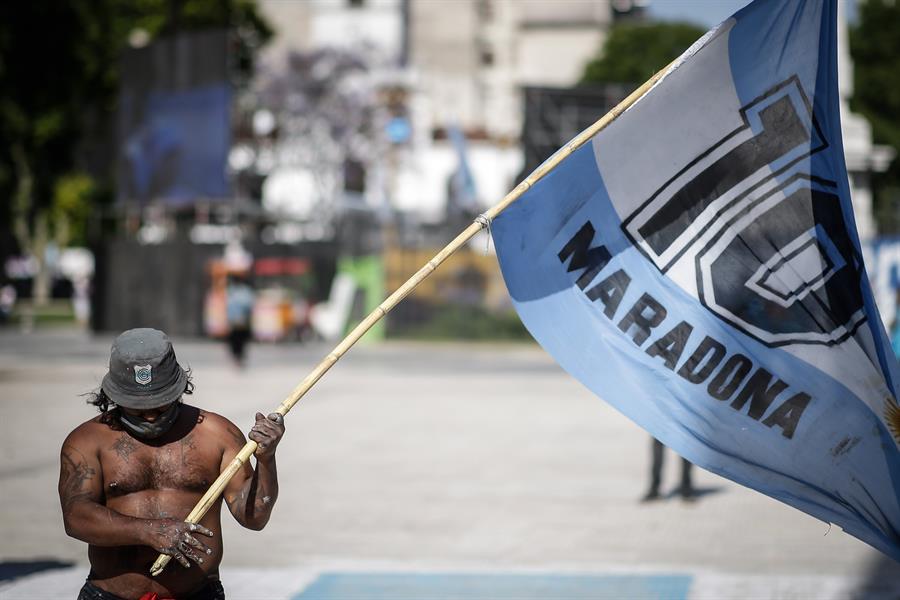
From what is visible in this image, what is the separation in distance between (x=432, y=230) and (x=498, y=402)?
55.2 ft

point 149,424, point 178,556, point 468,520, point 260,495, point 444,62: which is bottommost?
point 468,520

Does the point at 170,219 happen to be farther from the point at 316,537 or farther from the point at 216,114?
the point at 316,537

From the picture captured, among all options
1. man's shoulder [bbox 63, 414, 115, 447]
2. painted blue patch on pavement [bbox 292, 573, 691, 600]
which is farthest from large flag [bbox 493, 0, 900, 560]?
painted blue patch on pavement [bbox 292, 573, 691, 600]

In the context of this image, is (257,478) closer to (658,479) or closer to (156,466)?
(156,466)

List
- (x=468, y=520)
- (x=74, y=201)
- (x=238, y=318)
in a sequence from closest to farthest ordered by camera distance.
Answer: (x=468, y=520) < (x=238, y=318) < (x=74, y=201)

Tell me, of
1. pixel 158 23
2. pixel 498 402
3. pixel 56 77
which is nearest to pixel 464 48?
pixel 158 23

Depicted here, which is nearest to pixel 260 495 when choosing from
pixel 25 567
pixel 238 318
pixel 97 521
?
pixel 97 521

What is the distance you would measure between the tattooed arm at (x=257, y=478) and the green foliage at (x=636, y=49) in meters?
69.8

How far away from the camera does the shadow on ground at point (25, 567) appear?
26.0 ft

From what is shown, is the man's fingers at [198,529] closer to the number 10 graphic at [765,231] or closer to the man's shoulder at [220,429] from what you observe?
the man's shoulder at [220,429]

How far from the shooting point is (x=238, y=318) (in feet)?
78.9

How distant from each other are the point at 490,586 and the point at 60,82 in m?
43.5

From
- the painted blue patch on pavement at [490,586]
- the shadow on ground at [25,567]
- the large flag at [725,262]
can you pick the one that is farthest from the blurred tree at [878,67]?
the large flag at [725,262]

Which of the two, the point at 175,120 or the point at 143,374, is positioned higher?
the point at 175,120
